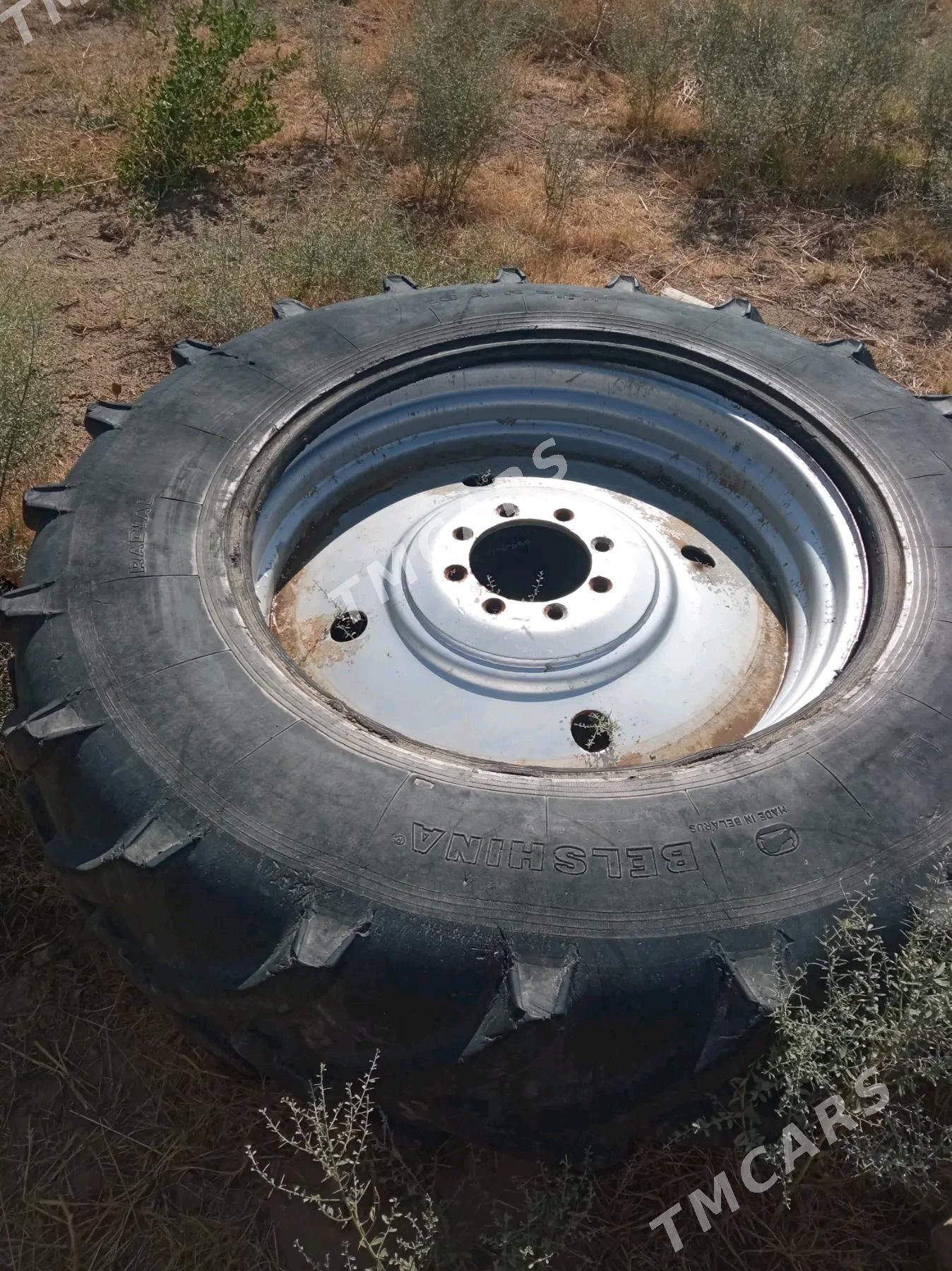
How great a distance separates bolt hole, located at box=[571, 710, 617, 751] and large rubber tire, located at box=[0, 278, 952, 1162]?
0.41 metres

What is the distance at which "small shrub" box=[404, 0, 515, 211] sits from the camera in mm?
5645

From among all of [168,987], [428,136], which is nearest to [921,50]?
[428,136]

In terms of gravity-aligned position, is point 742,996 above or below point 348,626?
above

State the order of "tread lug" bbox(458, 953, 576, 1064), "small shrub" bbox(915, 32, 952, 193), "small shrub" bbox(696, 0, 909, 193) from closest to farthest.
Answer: "tread lug" bbox(458, 953, 576, 1064), "small shrub" bbox(915, 32, 952, 193), "small shrub" bbox(696, 0, 909, 193)

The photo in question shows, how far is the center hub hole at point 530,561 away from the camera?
2.74 metres

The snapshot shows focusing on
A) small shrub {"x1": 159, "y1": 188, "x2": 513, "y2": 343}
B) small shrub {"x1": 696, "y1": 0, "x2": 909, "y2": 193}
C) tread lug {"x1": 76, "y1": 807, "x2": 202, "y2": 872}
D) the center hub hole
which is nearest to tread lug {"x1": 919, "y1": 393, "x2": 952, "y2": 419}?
the center hub hole

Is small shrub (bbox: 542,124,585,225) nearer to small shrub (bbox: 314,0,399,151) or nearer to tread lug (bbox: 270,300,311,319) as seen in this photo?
small shrub (bbox: 314,0,399,151)

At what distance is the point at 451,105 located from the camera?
5.64 metres

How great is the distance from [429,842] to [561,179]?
4.93 metres

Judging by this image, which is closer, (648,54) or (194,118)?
(194,118)

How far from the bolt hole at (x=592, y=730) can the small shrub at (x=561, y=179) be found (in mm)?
3861

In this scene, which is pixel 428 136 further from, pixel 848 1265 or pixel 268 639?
pixel 848 1265

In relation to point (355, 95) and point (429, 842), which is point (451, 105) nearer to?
point (355, 95)

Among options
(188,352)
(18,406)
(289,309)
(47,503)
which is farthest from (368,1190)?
(18,406)
